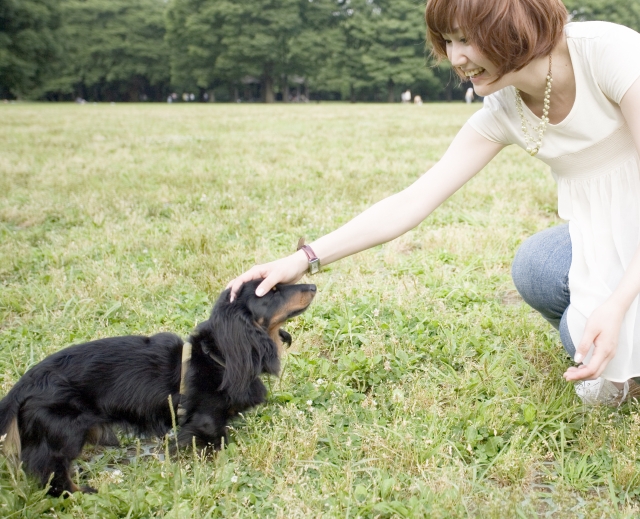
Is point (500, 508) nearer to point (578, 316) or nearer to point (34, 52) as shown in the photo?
point (578, 316)

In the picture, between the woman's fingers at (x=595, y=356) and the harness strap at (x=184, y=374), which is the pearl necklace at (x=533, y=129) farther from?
the harness strap at (x=184, y=374)

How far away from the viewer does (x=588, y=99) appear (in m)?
2.25

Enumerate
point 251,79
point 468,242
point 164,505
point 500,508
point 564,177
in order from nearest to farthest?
point 500,508, point 164,505, point 564,177, point 468,242, point 251,79

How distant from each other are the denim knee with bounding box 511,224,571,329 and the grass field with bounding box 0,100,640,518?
0.30 meters

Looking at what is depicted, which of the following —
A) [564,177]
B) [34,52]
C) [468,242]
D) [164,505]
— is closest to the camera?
[164,505]

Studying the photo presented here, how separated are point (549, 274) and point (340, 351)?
110 centimetres

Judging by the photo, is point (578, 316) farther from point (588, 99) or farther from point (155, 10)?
point (155, 10)

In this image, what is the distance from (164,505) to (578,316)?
5.57ft

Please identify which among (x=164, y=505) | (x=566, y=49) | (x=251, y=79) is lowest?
(x=164, y=505)

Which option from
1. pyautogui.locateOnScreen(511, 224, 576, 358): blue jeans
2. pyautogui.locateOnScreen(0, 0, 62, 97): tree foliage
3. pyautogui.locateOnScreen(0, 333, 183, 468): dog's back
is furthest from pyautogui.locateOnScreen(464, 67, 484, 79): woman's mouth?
pyautogui.locateOnScreen(0, 0, 62, 97): tree foliage

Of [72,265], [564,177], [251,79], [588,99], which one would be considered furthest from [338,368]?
[251,79]

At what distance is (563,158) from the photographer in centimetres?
244

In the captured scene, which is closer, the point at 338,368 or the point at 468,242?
the point at 338,368

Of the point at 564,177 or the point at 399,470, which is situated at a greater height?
the point at 564,177
